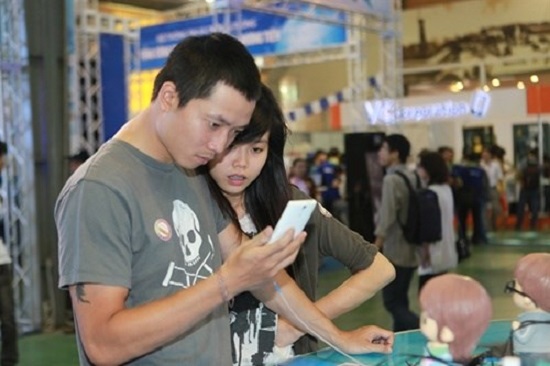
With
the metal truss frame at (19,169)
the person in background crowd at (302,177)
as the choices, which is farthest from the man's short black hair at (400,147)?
the person in background crowd at (302,177)

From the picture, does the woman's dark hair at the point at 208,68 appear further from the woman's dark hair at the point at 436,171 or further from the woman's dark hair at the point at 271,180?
the woman's dark hair at the point at 436,171

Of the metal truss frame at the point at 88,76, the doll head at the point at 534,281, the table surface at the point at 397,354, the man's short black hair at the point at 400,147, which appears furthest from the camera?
the metal truss frame at the point at 88,76

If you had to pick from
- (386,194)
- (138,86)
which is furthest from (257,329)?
(138,86)

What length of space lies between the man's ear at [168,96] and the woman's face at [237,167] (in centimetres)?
52

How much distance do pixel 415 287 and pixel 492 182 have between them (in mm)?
4471

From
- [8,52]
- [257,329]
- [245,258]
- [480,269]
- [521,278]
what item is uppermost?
[8,52]

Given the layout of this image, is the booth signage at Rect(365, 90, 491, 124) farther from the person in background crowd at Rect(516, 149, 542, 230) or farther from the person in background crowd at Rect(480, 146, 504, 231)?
the person in background crowd at Rect(516, 149, 542, 230)

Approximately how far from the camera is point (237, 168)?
76.5 inches

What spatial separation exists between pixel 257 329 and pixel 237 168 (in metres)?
0.41

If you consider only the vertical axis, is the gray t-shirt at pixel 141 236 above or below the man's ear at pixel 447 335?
above

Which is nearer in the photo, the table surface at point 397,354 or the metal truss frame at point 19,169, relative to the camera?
the table surface at point 397,354

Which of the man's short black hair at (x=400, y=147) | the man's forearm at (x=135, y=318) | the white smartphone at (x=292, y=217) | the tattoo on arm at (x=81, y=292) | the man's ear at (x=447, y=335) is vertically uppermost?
the white smartphone at (x=292, y=217)

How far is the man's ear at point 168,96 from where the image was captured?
138 cm

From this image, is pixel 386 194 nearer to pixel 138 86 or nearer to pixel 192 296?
pixel 192 296
